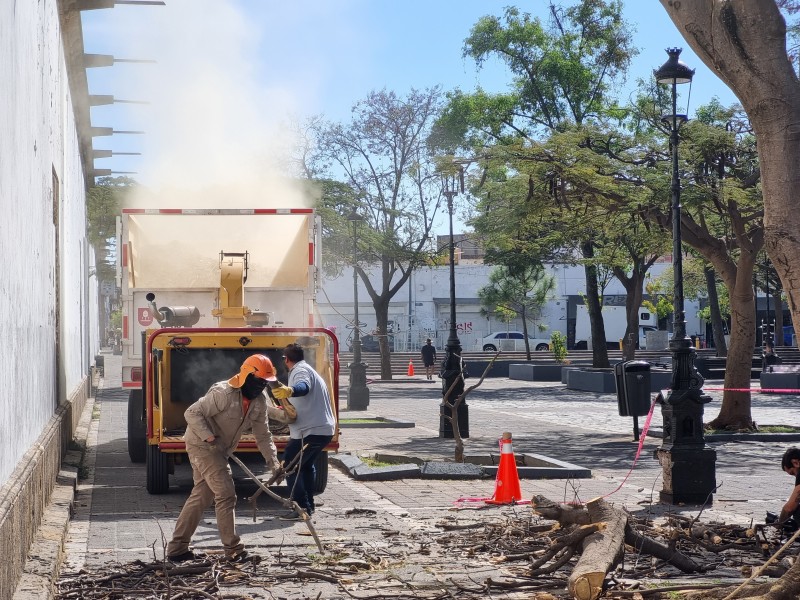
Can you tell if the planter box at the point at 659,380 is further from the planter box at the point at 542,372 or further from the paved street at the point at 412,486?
the planter box at the point at 542,372

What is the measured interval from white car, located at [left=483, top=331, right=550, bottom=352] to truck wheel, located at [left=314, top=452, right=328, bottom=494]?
1936 inches

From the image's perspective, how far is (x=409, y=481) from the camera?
42.7ft

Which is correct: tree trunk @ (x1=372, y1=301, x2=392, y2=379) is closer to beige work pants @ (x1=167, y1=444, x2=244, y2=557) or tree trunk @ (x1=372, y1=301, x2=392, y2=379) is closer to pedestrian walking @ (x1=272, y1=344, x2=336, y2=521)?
pedestrian walking @ (x1=272, y1=344, x2=336, y2=521)

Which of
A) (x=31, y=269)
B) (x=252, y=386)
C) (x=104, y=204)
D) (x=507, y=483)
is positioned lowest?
(x=507, y=483)

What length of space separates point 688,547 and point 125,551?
4336 millimetres

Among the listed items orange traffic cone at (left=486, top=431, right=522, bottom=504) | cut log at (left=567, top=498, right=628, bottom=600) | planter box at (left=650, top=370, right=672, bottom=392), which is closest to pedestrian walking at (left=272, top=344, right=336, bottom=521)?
orange traffic cone at (left=486, top=431, right=522, bottom=504)

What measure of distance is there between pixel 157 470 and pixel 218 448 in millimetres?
3575

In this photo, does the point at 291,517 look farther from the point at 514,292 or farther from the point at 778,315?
the point at 514,292

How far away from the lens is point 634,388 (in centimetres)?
1636

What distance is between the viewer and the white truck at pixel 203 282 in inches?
490

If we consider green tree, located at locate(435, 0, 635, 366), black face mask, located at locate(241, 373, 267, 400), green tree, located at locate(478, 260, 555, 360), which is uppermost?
green tree, located at locate(435, 0, 635, 366)

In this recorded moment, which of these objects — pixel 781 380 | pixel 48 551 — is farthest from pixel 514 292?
pixel 48 551

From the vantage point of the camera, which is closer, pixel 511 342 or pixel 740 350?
pixel 740 350

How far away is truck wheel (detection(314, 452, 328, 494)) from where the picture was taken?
38.3ft
